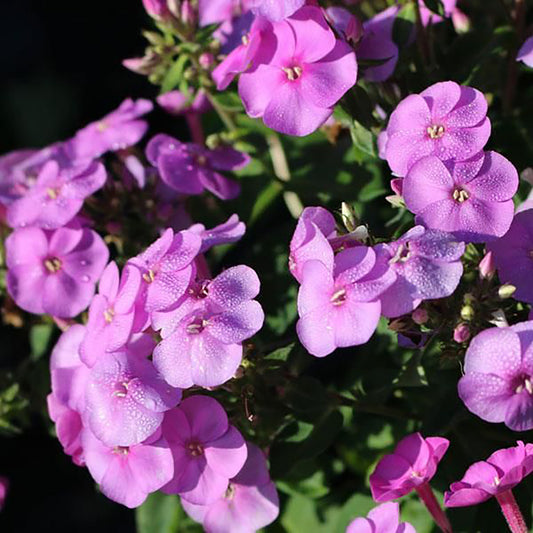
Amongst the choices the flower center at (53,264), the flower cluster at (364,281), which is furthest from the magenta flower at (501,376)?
the flower center at (53,264)

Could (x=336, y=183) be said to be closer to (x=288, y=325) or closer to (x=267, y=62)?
(x=288, y=325)

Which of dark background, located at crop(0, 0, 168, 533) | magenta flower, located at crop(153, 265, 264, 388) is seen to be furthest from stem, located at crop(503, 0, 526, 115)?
dark background, located at crop(0, 0, 168, 533)

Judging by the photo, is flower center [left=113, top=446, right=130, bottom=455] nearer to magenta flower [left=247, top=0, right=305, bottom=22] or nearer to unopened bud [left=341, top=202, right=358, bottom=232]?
unopened bud [left=341, top=202, right=358, bottom=232]

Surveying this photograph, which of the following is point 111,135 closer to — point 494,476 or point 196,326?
point 196,326

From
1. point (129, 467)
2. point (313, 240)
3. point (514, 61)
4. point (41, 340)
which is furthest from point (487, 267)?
point (41, 340)

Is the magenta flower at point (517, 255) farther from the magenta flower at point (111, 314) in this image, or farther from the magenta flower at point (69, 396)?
the magenta flower at point (69, 396)

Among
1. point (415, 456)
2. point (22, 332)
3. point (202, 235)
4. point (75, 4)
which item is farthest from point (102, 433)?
point (75, 4)
